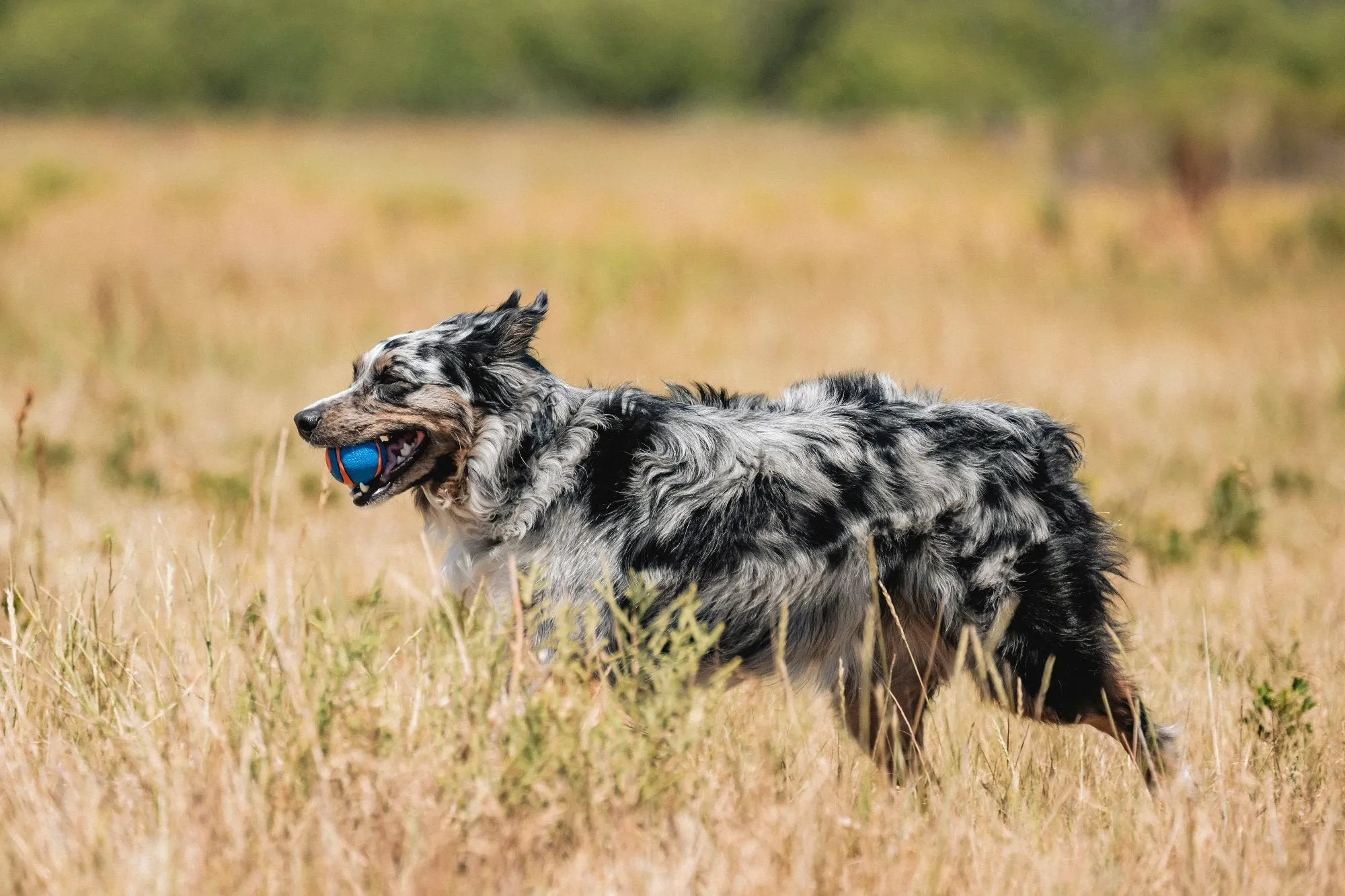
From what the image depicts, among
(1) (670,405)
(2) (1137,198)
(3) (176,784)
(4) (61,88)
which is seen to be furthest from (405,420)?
(4) (61,88)

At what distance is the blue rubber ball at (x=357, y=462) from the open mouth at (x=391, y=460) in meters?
0.01

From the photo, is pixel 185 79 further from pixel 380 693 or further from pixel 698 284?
pixel 380 693

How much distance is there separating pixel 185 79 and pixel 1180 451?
3701 centimetres

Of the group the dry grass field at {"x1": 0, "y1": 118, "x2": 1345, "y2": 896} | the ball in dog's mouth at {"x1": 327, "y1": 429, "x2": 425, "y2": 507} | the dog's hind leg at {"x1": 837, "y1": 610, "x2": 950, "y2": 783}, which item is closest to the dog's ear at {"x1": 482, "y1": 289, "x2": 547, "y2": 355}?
the ball in dog's mouth at {"x1": 327, "y1": 429, "x2": 425, "y2": 507}

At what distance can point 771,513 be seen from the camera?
3.74m

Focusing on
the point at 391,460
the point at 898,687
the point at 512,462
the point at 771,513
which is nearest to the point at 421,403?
the point at 391,460

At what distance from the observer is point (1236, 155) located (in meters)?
20.1

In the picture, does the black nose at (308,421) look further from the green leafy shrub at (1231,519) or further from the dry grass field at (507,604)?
the green leafy shrub at (1231,519)

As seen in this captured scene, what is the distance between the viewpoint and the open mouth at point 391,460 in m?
3.78

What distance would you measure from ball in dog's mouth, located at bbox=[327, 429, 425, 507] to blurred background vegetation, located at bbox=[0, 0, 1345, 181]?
63.9 feet

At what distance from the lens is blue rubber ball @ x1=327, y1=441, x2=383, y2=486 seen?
12.6ft

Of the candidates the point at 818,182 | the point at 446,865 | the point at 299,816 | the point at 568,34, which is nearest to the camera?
the point at 446,865

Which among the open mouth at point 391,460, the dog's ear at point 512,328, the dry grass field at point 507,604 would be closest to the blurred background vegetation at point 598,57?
the dry grass field at point 507,604

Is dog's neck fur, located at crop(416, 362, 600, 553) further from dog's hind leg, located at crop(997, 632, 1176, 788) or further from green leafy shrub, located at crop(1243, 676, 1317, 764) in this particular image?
green leafy shrub, located at crop(1243, 676, 1317, 764)
